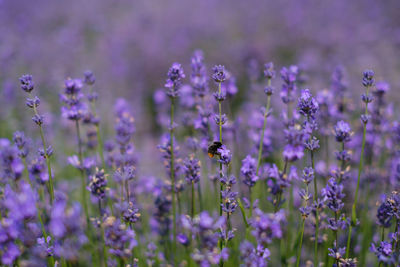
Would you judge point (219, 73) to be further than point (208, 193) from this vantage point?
No

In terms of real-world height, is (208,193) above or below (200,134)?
below

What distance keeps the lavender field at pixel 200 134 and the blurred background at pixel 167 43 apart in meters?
0.05

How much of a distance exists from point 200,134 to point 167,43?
260 inches

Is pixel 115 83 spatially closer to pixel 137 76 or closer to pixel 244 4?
pixel 137 76

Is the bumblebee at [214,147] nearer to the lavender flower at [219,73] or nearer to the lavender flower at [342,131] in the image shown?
the lavender flower at [219,73]

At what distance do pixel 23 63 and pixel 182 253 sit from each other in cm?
544

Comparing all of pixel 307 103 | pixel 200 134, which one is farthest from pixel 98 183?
pixel 200 134

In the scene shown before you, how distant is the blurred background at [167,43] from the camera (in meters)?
6.29

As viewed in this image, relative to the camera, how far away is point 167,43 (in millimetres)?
9031

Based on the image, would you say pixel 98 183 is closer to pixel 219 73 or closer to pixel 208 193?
pixel 219 73

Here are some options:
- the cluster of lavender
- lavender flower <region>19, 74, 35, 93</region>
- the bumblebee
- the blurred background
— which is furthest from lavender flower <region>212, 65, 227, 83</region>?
the blurred background

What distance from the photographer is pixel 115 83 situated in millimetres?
7602

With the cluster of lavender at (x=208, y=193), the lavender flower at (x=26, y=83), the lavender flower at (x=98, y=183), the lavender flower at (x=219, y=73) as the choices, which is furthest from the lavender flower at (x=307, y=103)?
the lavender flower at (x=26, y=83)

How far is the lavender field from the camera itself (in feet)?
5.77
